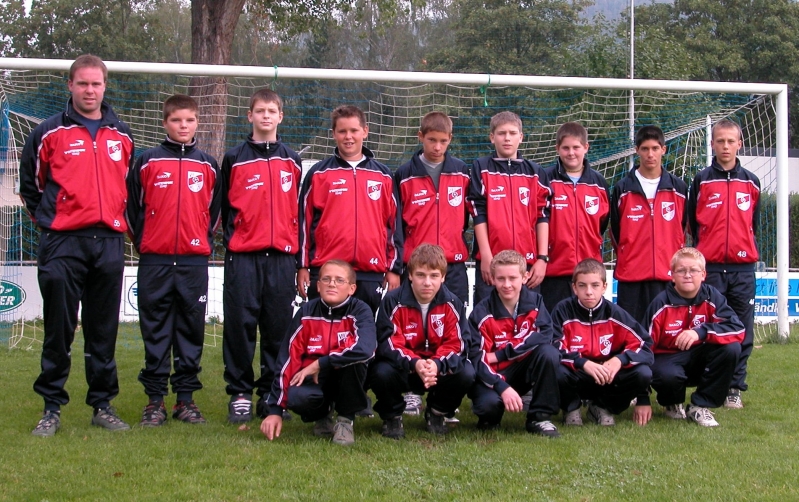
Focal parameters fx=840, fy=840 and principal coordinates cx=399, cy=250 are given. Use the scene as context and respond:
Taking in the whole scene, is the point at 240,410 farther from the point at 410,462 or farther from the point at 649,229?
the point at 649,229

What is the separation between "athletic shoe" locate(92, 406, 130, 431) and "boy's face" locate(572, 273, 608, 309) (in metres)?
2.77

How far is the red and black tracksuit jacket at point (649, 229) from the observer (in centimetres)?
574

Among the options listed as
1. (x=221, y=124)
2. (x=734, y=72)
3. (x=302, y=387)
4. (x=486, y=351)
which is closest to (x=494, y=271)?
(x=486, y=351)

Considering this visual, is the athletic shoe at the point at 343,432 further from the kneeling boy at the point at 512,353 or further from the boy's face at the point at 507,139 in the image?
the boy's face at the point at 507,139

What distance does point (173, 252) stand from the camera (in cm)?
499

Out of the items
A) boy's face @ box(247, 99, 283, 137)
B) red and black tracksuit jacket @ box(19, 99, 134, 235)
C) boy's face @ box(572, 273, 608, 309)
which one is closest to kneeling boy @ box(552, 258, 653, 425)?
boy's face @ box(572, 273, 608, 309)

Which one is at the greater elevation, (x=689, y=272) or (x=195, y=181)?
(x=195, y=181)

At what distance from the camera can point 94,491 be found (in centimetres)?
366

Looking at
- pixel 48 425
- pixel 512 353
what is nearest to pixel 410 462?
pixel 512 353

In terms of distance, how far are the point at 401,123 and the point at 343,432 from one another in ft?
21.6

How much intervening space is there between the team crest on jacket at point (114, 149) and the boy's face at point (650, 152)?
3.41 meters

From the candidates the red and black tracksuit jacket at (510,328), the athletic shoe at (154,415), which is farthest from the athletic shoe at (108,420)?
the red and black tracksuit jacket at (510,328)

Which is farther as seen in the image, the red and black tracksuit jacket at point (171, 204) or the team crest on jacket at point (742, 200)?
the team crest on jacket at point (742, 200)

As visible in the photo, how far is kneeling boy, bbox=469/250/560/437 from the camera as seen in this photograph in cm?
469
